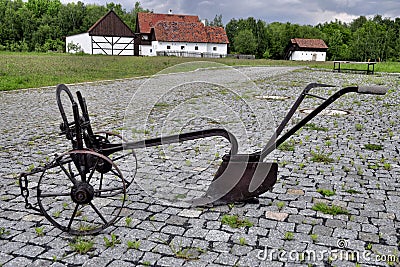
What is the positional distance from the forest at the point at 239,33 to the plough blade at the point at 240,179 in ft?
221

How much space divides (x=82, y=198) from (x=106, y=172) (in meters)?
0.67

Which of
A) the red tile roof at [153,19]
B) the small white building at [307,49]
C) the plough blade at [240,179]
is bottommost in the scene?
the plough blade at [240,179]

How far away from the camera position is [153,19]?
78.5 metres

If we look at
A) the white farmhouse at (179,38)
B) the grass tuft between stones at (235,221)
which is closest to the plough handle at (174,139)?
the grass tuft between stones at (235,221)

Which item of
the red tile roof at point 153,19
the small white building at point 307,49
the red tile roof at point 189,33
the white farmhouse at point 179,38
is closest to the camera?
the white farmhouse at point 179,38

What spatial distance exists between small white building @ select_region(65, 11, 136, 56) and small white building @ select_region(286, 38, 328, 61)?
44328 mm

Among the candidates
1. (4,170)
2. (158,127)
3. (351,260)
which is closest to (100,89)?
(158,127)

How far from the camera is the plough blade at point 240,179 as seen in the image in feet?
13.8

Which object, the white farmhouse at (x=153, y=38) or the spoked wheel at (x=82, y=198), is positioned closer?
the spoked wheel at (x=82, y=198)

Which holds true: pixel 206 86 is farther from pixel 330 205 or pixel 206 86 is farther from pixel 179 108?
pixel 330 205

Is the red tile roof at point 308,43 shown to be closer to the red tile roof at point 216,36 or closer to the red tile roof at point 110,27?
the red tile roof at point 216,36

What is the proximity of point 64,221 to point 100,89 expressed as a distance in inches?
485

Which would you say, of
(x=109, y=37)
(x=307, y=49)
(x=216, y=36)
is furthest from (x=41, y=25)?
(x=307, y=49)

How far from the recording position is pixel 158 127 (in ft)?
23.0
